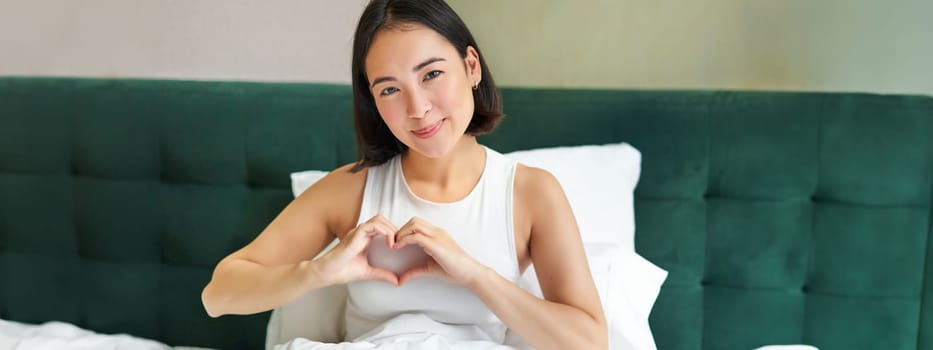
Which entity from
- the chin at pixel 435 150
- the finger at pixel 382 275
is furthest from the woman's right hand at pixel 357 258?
the chin at pixel 435 150

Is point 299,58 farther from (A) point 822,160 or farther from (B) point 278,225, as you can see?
(A) point 822,160

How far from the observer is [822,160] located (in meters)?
1.69

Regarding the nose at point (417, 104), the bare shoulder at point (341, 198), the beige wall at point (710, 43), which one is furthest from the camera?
the beige wall at point (710, 43)

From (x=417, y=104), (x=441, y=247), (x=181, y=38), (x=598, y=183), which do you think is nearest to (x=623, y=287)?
(x=598, y=183)

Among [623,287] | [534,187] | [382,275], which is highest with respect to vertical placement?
[534,187]

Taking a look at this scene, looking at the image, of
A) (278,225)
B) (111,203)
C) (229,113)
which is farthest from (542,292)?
(111,203)

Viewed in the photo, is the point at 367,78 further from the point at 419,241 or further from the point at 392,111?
the point at 419,241

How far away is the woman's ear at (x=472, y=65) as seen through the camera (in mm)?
1279

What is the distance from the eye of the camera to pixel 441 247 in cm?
124

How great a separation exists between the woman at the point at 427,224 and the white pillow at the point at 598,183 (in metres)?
0.29

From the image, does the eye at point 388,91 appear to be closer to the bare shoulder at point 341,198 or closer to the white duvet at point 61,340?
the bare shoulder at point 341,198

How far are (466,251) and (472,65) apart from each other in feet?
0.99

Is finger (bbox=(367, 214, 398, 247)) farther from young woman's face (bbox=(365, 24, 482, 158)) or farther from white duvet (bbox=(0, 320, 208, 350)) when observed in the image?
white duvet (bbox=(0, 320, 208, 350))

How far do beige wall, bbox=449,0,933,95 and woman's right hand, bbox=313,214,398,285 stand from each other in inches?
30.3
